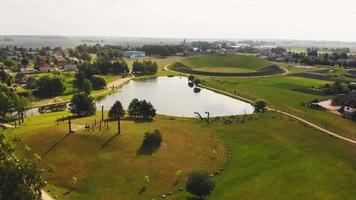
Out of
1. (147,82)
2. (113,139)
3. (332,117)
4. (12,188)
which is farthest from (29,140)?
(147,82)

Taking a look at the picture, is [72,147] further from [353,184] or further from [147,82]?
[147,82]

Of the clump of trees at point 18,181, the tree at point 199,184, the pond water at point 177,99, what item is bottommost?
the pond water at point 177,99

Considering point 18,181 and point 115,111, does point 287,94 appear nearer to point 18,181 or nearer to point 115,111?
A: point 115,111

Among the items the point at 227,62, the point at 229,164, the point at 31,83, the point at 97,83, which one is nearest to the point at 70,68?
the point at 97,83

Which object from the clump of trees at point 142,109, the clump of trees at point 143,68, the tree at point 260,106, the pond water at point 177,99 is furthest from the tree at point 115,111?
the clump of trees at point 143,68

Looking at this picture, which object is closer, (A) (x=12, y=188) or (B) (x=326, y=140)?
(A) (x=12, y=188)

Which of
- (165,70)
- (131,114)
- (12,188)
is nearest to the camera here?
(12,188)

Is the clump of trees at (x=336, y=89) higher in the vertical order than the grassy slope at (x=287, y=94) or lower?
higher

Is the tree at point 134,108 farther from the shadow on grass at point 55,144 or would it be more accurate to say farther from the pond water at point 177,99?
the shadow on grass at point 55,144
